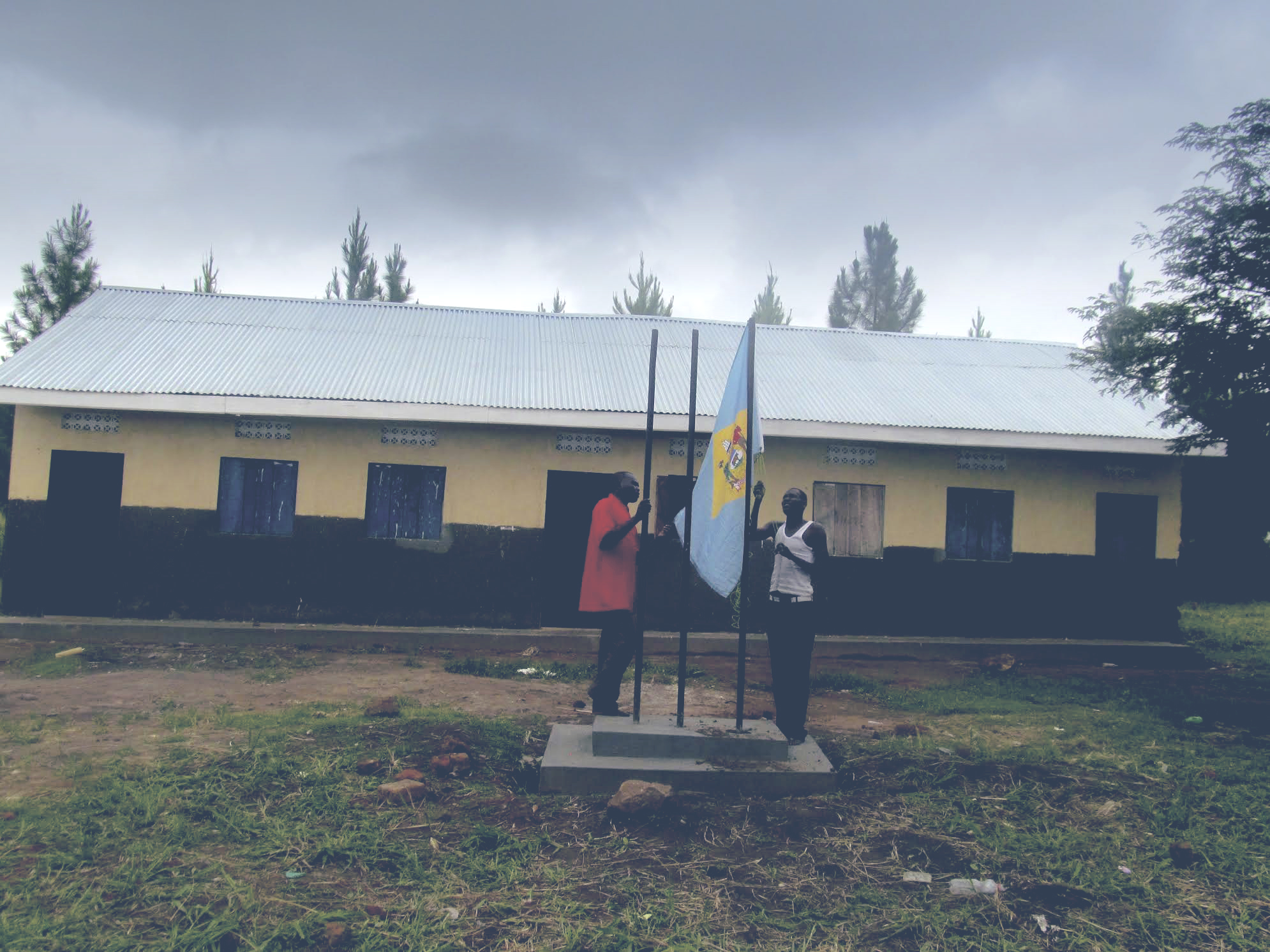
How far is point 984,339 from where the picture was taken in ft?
50.5

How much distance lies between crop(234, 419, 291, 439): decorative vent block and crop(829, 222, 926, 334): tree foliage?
32233 millimetres

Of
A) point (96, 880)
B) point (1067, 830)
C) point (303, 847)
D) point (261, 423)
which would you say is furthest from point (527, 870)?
point (261, 423)

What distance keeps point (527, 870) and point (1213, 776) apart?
4669mm

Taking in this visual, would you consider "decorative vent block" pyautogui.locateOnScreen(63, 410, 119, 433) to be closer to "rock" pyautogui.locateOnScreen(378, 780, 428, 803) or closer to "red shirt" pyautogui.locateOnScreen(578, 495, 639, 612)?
"red shirt" pyautogui.locateOnScreen(578, 495, 639, 612)

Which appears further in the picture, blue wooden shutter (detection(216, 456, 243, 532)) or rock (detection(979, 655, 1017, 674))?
blue wooden shutter (detection(216, 456, 243, 532))

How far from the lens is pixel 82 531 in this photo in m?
11.0

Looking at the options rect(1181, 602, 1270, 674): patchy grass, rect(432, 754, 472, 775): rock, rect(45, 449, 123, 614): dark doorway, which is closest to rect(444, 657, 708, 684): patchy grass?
rect(432, 754, 472, 775): rock

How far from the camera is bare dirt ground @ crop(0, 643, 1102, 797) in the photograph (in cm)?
591

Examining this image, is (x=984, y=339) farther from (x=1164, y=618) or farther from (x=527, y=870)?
(x=527, y=870)

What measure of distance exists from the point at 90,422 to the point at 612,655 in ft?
27.5

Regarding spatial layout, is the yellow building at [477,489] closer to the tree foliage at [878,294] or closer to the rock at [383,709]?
the rock at [383,709]

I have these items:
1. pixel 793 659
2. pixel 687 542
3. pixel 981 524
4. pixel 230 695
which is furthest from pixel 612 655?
pixel 981 524

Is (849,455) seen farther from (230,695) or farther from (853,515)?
(230,695)

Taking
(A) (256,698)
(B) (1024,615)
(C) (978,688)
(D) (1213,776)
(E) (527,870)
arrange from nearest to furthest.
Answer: (E) (527,870) < (D) (1213,776) < (A) (256,698) < (C) (978,688) < (B) (1024,615)
